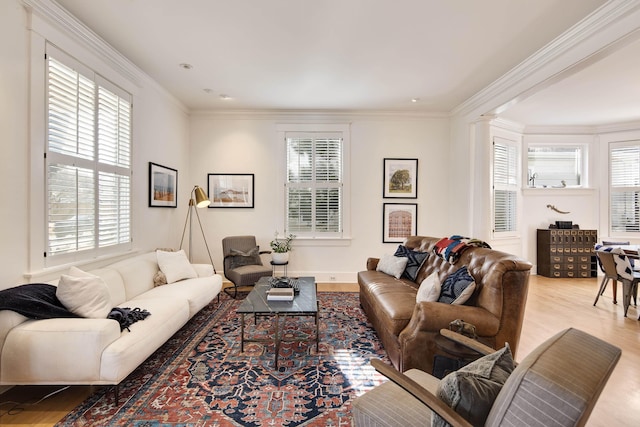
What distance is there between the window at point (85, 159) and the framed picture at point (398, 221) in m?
3.96

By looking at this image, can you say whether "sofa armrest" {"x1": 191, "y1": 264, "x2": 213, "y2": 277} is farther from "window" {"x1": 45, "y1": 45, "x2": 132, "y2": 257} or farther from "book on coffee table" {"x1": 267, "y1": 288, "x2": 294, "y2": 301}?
"book on coffee table" {"x1": 267, "y1": 288, "x2": 294, "y2": 301}

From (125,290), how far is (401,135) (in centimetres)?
474

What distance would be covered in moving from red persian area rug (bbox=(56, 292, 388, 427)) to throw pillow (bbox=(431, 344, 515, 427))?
3.29 feet

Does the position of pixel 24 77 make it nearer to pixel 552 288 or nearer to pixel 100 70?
pixel 100 70

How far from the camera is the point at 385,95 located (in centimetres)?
461

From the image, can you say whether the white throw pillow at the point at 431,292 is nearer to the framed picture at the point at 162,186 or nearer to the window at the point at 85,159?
the window at the point at 85,159

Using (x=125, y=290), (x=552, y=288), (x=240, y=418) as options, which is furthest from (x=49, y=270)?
(x=552, y=288)

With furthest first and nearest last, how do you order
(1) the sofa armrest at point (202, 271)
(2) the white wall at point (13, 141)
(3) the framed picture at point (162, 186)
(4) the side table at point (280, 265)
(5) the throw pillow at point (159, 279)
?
(4) the side table at point (280, 265)
(3) the framed picture at point (162, 186)
(1) the sofa armrest at point (202, 271)
(5) the throw pillow at point (159, 279)
(2) the white wall at point (13, 141)

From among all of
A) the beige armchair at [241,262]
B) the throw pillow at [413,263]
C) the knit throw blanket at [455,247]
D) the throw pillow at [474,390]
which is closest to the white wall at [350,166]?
the beige armchair at [241,262]

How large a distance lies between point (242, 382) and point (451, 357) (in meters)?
1.57

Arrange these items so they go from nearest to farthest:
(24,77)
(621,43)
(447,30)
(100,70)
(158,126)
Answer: (24,77)
(621,43)
(447,30)
(100,70)
(158,126)

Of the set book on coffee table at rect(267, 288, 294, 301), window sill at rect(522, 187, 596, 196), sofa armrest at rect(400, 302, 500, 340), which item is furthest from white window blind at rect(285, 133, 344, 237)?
window sill at rect(522, 187, 596, 196)

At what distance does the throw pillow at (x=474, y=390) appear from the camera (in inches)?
43.9

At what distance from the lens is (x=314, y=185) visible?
5434 mm
